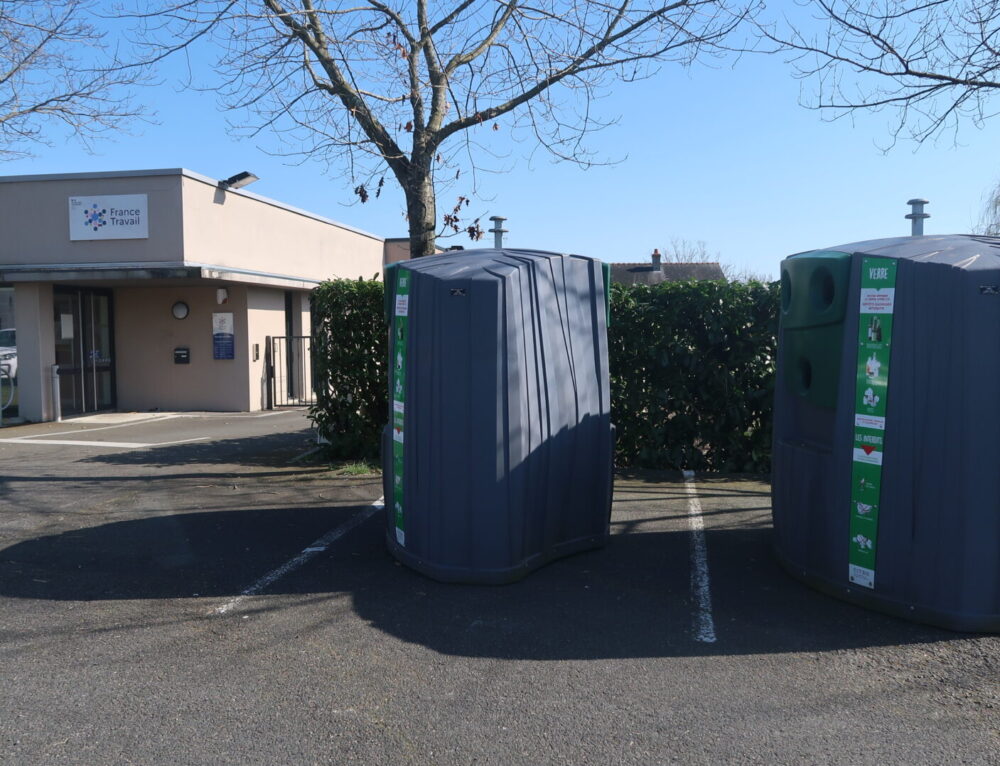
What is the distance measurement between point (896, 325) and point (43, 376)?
1451 centimetres

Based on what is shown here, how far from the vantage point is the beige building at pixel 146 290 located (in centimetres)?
1521

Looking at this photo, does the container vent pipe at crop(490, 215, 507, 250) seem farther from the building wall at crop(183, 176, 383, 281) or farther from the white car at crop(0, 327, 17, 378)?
the white car at crop(0, 327, 17, 378)

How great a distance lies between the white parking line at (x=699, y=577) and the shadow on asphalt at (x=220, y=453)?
16.9 feet

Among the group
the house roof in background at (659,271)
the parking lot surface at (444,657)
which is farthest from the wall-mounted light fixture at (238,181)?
the house roof in background at (659,271)

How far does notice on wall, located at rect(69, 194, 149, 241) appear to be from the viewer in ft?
50.3

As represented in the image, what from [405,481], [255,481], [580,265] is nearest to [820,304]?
[580,265]

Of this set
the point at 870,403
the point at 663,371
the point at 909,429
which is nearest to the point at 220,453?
the point at 663,371

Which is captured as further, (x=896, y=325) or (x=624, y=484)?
(x=624, y=484)

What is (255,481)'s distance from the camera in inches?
373

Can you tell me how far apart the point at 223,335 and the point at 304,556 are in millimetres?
11302

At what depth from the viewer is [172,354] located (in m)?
17.1

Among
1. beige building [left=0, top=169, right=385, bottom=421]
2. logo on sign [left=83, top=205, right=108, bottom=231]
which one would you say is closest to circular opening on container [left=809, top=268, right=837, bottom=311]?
beige building [left=0, top=169, right=385, bottom=421]

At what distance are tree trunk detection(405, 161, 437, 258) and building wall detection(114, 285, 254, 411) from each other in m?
7.83

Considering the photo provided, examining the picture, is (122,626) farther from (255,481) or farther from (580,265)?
(255,481)
